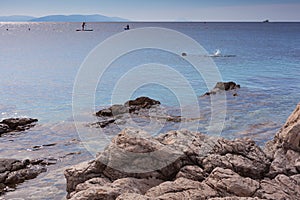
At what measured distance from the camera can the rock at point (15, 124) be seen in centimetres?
1925

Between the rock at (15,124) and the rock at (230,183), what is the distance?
13.6 m

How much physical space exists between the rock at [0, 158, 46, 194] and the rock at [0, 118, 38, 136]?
570 centimetres

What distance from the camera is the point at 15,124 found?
20.1 metres

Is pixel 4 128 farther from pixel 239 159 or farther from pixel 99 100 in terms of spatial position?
pixel 239 159

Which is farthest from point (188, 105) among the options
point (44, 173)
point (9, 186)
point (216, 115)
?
point (9, 186)

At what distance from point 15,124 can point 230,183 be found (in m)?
15.0

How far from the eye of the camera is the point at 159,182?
31.1 feet

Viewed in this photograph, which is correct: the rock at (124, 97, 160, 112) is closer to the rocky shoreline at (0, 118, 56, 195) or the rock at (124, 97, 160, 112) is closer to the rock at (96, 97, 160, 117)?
the rock at (96, 97, 160, 117)

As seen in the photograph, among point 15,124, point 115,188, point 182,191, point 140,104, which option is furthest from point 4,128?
point 182,191

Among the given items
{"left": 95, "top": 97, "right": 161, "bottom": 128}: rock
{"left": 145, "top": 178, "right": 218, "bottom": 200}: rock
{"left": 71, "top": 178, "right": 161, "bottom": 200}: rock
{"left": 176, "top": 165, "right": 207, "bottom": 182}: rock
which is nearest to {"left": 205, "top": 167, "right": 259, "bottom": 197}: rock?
{"left": 145, "top": 178, "right": 218, "bottom": 200}: rock

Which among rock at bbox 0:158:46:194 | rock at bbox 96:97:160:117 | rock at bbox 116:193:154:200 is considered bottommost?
rock at bbox 0:158:46:194

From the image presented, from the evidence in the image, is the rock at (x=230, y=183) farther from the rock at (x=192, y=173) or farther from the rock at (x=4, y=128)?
the rock at (x=4, y=128)

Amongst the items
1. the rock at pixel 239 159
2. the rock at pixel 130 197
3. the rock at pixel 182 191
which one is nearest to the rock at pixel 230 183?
the rock at pixel 182 191

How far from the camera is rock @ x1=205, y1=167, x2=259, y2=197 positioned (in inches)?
331
